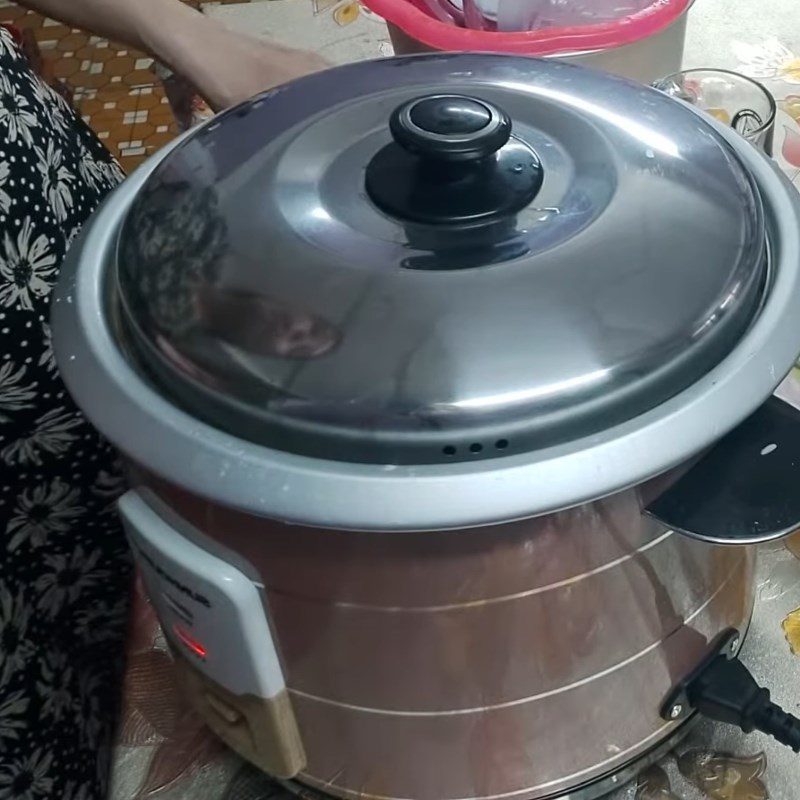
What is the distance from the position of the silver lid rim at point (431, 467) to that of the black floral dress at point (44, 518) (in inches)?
8.0

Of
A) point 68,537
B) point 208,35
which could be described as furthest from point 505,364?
point 208,35

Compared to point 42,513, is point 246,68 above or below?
above

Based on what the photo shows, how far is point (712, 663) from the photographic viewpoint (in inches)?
20.2

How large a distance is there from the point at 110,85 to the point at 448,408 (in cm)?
169

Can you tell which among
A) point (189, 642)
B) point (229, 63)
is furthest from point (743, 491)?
point (229, 63)

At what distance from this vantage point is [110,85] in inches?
72.4

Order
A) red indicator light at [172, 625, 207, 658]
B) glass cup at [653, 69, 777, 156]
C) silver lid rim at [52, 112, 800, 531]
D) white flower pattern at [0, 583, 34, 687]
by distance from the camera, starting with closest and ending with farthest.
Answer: silver lid rim at [52, 112, 800, 531] < red indicator light at [172, 625, 207, 658] < white flower pattern at [0, 583, 34, 687] < glass cup at [653, 69, 777, 156]

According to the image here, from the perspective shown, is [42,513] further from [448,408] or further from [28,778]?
[448,408]

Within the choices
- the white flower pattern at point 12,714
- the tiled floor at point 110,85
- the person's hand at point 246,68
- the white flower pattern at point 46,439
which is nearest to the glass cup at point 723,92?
the person's hand at point 246,68

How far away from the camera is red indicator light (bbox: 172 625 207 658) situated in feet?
1.56

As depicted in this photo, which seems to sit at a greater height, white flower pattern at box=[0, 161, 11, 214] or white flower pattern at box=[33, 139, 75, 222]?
white flower pattern at box=[0, 161, 11, 214]

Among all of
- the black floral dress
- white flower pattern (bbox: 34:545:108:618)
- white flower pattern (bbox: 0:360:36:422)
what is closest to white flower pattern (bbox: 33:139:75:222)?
the black floral dress

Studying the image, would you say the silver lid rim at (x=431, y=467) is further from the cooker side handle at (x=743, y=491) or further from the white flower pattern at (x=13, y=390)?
the white flower pattern at (x=13, y=390)

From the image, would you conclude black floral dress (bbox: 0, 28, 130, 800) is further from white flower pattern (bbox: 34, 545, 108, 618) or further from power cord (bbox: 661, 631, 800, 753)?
power cord (bbox: 661, 631, 800, 753)
